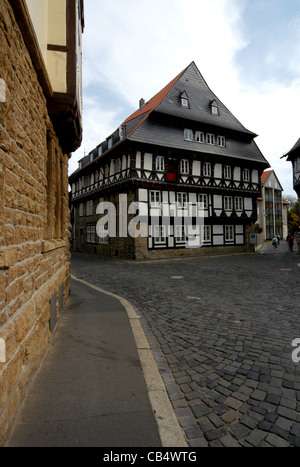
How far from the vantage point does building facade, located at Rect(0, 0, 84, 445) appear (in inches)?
79.6

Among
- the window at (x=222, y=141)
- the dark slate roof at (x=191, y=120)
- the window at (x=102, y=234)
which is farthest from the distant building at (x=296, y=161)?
the window at (x=102, y=234)

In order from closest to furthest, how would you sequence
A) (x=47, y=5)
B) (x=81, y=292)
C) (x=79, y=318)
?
(x=47, y=5)
(x=79, y=318)
(x=81, y=292)

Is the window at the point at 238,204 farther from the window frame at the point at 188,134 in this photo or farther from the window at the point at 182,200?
the window frame at the point at 188,134

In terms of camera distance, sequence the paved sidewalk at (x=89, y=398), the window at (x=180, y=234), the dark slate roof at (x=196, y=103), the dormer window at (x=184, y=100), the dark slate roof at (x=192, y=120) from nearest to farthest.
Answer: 1. the paved sidewalk at (x=89, y=398)
2. the dark slate roof at (x=192, y=120)
3. the window at (x=180, y=234)
4. the dark slate roof at (x=196, y=103)
5. the dormer window at (x=184, y=100)

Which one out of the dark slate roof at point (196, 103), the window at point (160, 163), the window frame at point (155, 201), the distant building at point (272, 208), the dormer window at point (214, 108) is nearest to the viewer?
the window frame at point (155, 201)

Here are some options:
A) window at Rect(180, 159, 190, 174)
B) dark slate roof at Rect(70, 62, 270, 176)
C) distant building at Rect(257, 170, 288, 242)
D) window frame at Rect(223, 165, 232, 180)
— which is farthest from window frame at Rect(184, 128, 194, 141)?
distant building at Rect(257, 170, 288, 242)

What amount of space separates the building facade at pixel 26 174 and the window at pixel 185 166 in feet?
53.0

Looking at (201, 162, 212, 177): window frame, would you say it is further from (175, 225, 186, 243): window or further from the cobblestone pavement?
the cobblestone pavement

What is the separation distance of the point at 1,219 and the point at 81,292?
6.00 meters

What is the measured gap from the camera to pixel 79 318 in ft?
16.5

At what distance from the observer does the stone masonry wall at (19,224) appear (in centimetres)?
199

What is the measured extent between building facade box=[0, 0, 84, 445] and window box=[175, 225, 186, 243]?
15882mm
